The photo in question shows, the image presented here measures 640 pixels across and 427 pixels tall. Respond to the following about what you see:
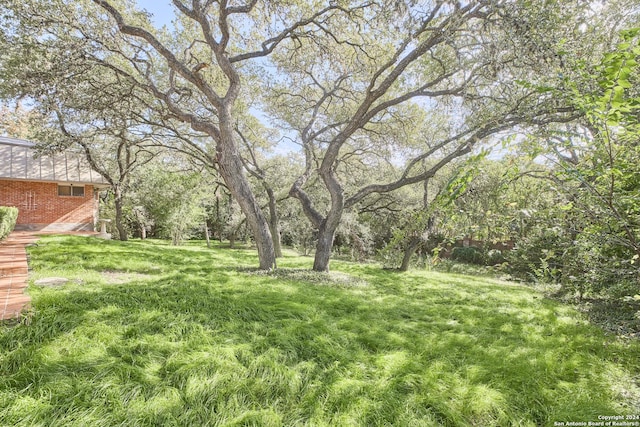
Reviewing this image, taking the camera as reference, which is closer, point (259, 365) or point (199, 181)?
point (259, 365)

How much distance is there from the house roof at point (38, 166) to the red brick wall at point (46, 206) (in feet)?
3.34

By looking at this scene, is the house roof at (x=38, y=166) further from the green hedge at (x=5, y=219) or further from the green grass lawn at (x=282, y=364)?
the green grass lawn at (x=282, y=364)

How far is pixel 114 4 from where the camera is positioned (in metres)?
7.57

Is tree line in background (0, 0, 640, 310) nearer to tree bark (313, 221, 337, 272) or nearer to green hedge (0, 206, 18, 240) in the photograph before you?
tree bark (313, 221, 337, 272)

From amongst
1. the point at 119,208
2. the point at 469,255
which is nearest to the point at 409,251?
the point at 469,255

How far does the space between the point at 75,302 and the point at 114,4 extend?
7994mm

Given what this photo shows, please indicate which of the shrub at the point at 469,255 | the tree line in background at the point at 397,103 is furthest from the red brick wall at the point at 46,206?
the shrub at the point at 469,255

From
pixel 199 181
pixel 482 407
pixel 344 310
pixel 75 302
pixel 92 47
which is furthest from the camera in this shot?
pixel 199 181

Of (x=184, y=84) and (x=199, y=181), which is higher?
(x=184, y=84)

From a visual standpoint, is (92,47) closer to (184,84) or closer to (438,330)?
(184,84)

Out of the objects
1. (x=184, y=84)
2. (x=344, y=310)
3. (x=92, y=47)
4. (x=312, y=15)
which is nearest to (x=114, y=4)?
(x=92, y=47)

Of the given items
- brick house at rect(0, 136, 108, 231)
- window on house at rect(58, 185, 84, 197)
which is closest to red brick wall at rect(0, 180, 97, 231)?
brick house at rect(0, 136, 108, 231)

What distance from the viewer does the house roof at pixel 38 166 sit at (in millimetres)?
12795

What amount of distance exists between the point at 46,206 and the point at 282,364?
17359mm
